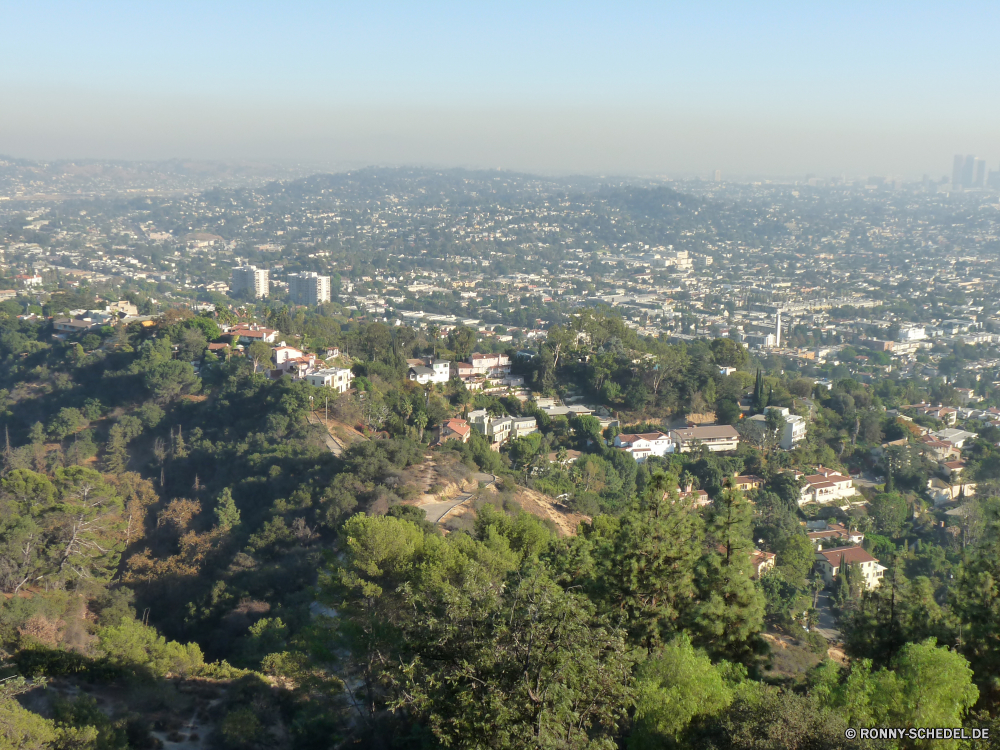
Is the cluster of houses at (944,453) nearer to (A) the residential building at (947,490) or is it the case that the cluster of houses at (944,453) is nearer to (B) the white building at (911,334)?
(A) the residential building at (947,490)

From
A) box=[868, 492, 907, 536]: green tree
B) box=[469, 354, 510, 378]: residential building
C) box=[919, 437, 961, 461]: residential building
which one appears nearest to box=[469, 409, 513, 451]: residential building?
box=[469, 354, 510, 378]: residential building

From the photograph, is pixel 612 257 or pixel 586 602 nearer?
pixel 586 602

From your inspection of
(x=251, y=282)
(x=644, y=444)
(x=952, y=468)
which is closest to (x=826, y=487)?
(x=644, y=444)

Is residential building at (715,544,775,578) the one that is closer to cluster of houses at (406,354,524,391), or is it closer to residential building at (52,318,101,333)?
cluster of houses at (406,354,524,391)

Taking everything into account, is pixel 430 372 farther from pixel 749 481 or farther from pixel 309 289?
pixel 309 289

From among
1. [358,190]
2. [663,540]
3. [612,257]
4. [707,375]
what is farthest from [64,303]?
[358,190]

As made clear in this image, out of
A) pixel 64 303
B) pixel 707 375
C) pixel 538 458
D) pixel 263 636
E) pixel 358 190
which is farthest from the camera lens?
pixel 358 190

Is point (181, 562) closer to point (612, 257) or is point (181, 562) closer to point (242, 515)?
point (242, 515)
